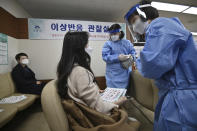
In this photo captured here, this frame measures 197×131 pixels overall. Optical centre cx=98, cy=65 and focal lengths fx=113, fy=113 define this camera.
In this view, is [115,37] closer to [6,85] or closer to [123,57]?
[123,57]

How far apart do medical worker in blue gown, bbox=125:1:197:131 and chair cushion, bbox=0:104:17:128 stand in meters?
1.59

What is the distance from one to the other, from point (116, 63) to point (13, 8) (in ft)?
9.38

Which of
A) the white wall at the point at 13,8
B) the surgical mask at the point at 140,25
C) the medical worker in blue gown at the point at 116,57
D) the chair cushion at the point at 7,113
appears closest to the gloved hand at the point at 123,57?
the medical worker in blue gown at the point at 116,57

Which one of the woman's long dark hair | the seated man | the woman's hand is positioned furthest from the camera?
the seated man

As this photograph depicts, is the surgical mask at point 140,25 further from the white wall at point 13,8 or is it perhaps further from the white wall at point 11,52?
the white wall at point 13,8

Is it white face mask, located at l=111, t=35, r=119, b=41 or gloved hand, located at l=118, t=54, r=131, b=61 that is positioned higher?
white face mask, located at l=111, t=35, r=119, b=41

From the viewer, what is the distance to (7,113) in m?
1.38

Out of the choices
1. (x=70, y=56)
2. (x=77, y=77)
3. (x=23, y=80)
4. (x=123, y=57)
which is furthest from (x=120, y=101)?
(x=23, y=80)

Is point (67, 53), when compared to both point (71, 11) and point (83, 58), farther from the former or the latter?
point (71, 11)

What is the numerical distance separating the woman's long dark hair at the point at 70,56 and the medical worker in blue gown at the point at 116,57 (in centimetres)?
91

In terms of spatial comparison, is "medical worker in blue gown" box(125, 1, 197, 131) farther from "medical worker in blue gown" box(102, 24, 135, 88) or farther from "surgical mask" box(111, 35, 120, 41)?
"surgical mask" box(111, 35, 120, 41)

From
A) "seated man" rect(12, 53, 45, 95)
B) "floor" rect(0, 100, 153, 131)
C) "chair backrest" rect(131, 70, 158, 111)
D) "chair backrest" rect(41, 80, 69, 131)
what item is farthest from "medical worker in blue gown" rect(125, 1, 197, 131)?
"seated man" rect(12, 53, 45, 95)

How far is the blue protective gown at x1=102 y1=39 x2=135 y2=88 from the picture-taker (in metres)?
1.66

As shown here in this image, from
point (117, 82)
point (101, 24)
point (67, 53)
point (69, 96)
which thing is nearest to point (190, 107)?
point (69, 96)
